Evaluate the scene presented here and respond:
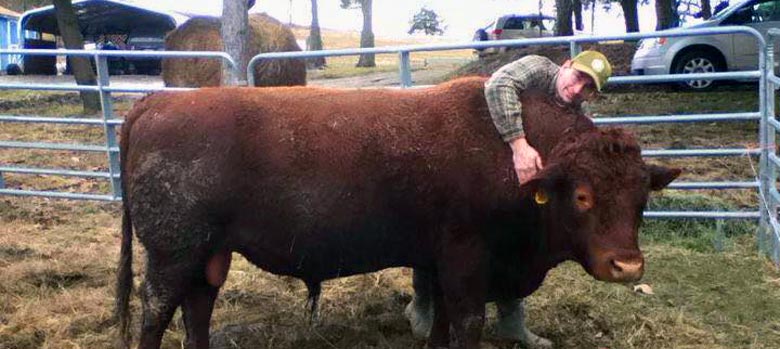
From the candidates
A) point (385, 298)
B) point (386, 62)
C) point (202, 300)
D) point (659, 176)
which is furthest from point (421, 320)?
point (386, 62)

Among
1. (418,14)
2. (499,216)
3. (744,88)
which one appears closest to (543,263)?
(499,216)

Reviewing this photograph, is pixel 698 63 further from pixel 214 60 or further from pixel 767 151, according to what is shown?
pixel 767 151

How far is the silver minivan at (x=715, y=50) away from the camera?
44.1 feet

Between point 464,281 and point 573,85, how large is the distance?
41.4 inches

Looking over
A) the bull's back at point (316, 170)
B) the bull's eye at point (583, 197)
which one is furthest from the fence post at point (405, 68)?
the bull's eye at point (583, 197)

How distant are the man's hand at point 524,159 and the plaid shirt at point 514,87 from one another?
0.13ft

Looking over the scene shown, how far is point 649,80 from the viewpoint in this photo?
6.29 metres

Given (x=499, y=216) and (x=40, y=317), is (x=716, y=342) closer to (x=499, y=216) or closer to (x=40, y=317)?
(x=499, y=216)

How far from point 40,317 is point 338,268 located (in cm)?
205

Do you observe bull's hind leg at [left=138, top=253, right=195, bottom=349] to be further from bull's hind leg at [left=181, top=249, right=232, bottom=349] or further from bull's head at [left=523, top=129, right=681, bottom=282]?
bull's head at [left=523, top=129, right=681, bottom=282]

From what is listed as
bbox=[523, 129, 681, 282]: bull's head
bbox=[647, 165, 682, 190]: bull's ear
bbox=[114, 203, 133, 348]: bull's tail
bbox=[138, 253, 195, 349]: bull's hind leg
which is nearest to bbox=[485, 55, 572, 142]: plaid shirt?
bbox=[523, 129, 681, 282]: bull's head

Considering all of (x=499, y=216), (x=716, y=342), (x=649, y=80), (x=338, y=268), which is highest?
(x=649, y=80)

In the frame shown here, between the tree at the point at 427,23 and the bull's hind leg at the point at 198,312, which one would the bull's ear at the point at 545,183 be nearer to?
the bull's hind leg at the point at 198,312

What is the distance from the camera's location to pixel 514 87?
4.02 meters
